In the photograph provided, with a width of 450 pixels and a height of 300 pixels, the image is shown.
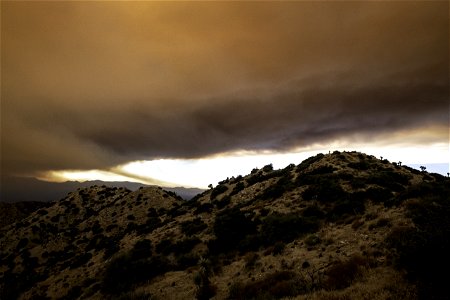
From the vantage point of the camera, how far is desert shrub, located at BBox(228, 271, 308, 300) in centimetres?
1480

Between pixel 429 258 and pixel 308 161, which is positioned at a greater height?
pixel 308 161

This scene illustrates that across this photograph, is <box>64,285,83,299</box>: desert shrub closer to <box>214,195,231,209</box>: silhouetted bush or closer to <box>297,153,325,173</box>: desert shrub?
<box>214,195,231,209</box>: silhouetted bush

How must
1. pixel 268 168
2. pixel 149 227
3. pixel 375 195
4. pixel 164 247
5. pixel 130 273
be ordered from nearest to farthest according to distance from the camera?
pixel 130 273, pixel 375 195, pixel 164 247, pixel 149 227, pixel 268 168

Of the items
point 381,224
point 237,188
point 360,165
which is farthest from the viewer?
point 237,188

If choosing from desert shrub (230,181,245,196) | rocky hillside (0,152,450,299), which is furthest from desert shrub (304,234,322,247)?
desert shrub (230,181,245,196)

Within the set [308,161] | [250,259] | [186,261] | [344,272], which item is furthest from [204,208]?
[344,272]

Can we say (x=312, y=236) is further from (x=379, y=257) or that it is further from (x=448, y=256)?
(x=448, y=256)

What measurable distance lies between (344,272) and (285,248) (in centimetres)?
795

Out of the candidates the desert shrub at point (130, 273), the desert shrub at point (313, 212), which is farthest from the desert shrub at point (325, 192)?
the desert shrub at point (130, 273)

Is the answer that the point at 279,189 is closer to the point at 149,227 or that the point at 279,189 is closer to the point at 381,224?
the point at 381,224

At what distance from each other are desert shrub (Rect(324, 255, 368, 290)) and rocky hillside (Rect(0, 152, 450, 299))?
7 cm

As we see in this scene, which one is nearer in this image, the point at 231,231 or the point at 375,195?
the point at 231,231

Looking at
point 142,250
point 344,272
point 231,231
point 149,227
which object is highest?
point 344,272

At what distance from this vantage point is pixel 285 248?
22750mm
